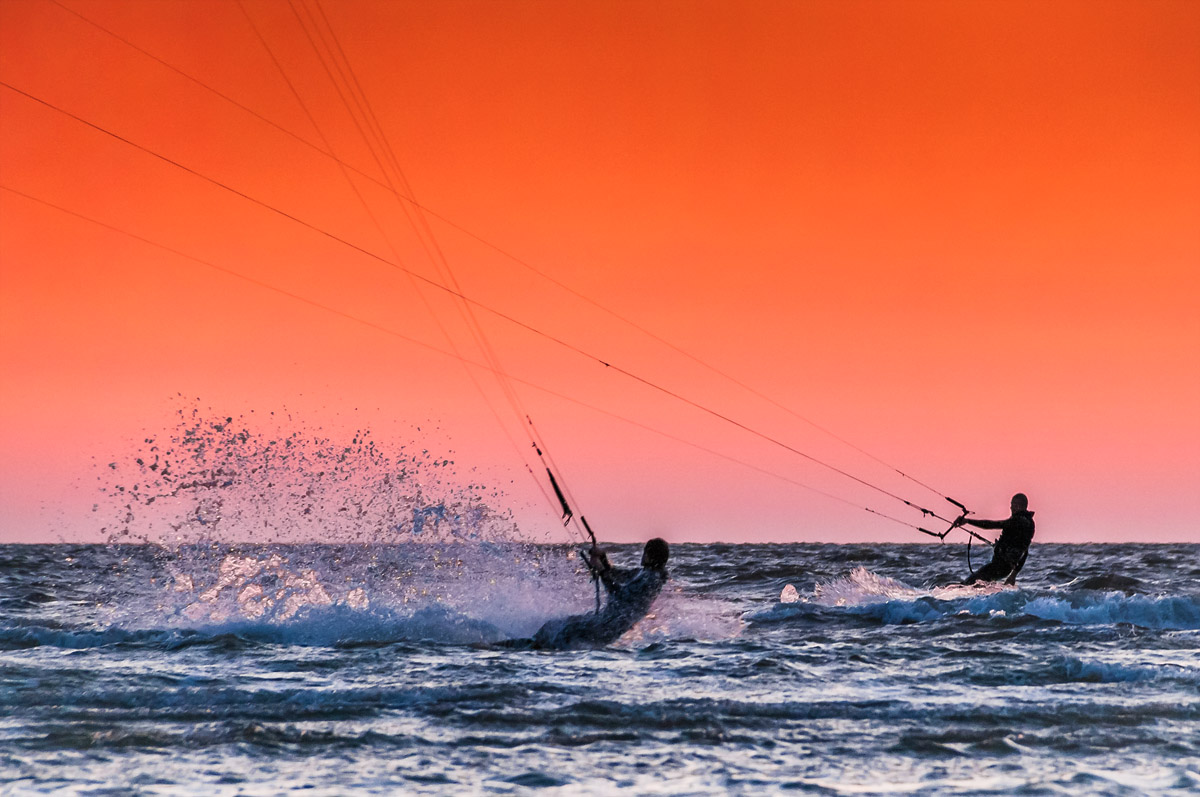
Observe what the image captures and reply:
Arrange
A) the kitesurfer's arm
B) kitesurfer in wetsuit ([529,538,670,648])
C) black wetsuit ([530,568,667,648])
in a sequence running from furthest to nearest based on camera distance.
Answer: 1. black wetsuit ([530,568,667,648])
2. kitesurfer in wetsuit ([529,538,670,648])
3. the kitesurfer's arm

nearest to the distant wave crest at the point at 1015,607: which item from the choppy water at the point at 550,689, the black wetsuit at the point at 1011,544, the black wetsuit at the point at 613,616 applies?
the choppy water at the point at 550,689

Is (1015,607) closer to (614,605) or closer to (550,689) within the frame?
(614,605)

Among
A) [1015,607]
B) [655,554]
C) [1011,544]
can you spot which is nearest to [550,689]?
[655,554]

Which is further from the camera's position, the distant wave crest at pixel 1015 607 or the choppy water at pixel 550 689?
the distant wave crest at pixel 1015 607

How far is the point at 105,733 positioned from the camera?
10.0m

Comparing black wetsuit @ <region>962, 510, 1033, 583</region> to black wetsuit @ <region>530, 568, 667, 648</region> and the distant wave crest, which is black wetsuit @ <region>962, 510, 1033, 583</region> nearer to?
the distant wave crest

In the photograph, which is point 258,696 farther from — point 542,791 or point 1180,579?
point 1180,579

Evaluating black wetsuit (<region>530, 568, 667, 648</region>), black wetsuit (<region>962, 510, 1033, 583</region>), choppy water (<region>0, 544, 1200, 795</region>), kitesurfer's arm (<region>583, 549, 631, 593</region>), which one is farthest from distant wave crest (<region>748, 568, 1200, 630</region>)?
kitesurfer's arm (<region>583, 549, 631, 593</region>)

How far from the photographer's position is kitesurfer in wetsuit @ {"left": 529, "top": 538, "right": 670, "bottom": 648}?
1441 cm

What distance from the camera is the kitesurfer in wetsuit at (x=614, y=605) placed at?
47.3ft

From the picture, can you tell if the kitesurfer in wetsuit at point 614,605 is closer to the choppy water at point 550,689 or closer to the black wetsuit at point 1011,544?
the choppy water at point 550,689

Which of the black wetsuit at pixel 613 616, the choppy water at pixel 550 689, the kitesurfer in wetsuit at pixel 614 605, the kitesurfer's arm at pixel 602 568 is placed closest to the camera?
the choppy water at pixel 550 689

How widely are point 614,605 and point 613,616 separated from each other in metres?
0.20

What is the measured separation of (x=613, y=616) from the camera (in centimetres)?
1518
